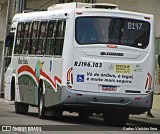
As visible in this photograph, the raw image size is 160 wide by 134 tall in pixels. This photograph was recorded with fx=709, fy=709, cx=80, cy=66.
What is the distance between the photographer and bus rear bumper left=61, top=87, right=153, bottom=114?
19562 millimetres

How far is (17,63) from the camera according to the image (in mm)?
24641

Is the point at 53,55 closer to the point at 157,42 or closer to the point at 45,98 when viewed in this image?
the point at 45,98

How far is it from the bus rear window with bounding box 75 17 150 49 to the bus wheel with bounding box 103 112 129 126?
235cm

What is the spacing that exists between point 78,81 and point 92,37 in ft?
4.40

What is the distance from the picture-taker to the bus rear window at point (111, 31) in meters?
19.9

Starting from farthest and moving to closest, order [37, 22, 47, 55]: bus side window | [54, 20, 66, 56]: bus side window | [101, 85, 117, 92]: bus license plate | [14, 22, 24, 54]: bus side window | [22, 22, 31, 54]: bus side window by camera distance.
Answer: [14, 22, 24, 54]: bus side window < [22, 22, 31, 54]: bus side window < [37, 22, 47, 55]: bus side window < [54, 20, 66, 56]: bus side window < [101, 85, 117, 92]: bus license plate

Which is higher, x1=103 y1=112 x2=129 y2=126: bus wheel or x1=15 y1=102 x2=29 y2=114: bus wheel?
x1=103 y1=112 x2=129 y2=126: bus wheel

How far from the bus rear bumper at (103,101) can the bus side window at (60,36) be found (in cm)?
137

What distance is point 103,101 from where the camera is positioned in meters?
19.6

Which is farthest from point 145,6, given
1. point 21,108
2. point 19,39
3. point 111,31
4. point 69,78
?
point 69,78

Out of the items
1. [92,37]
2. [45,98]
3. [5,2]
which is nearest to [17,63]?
[45,98]

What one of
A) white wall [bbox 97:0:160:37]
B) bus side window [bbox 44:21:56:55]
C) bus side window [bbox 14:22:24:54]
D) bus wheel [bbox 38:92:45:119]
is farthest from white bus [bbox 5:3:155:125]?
white wall [bbox 97:0:160:37]

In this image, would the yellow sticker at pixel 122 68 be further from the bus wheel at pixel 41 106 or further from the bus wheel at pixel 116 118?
the bus wheel at pixel 41 106

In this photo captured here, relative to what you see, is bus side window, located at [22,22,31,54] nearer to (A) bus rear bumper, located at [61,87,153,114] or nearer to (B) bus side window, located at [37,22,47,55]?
(B) bus side window, located at [37,22,47,55]
